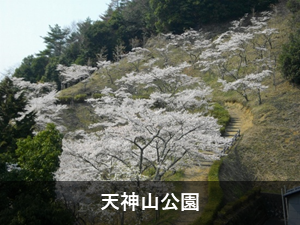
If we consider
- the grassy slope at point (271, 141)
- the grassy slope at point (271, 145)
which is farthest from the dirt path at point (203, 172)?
the grassy slope at point (271, 145)

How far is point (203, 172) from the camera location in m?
15.6

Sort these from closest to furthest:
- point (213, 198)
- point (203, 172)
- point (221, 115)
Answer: point (213, 198)
point (203, 172)
point (221, 115)

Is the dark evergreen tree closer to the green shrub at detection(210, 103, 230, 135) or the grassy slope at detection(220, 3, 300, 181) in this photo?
the grassy slope at detection(220, 3, 300, 181)

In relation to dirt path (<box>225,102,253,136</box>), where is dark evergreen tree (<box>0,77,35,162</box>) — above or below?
below

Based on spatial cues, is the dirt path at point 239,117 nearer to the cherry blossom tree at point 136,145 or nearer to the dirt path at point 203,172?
the dirt path at point 203,172

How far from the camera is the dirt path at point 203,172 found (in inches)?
485

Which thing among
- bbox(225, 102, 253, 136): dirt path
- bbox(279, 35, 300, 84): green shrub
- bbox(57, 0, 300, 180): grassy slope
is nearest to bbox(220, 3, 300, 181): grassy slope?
bbox(57, 0, 300, 180): grassy slope

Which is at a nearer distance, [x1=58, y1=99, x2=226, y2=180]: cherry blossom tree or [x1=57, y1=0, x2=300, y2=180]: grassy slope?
[x1=58, y1=99, x2=226, y2=180]: cherry blossom tree

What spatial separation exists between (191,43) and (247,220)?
1168 inches

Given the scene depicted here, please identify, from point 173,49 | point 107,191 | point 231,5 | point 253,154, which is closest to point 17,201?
point 107,191

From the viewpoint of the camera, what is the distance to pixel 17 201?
26.9ft

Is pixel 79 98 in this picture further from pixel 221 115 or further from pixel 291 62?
pixel 291 62

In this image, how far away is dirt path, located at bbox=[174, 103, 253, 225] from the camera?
12314 millimetres

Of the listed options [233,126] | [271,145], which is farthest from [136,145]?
[233,126]
